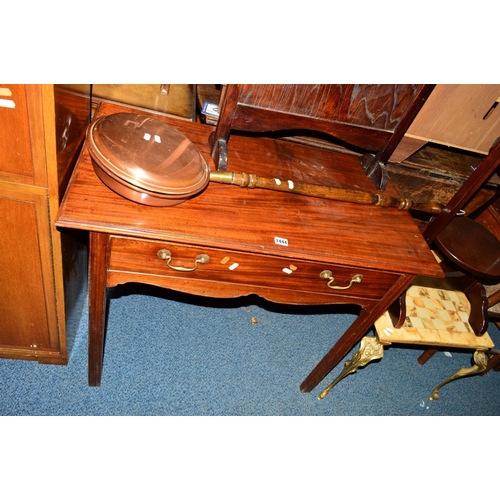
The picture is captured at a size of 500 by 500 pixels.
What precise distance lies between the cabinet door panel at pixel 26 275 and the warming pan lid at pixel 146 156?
0.84 feet

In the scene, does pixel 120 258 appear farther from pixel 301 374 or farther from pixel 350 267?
pixel 301 374

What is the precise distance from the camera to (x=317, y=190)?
1.28m

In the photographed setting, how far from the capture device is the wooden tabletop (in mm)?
1013

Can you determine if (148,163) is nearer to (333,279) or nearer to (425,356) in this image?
(333,279)

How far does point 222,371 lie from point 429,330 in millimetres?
964

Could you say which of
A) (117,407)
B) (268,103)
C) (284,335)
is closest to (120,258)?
(268,103)

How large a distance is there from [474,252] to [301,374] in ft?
3.35

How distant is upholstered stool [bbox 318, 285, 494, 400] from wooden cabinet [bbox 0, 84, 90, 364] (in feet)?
3.98

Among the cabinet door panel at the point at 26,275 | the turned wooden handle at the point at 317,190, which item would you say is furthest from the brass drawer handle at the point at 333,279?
the cabinet door panel at the point at 26,275

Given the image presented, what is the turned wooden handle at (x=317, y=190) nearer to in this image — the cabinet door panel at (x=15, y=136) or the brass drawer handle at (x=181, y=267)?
the brass drawer handle at (x=181, y=267)

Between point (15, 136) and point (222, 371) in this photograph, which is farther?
point (222, 371)

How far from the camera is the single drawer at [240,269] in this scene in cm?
108

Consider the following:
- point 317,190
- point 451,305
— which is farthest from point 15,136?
point 451,305

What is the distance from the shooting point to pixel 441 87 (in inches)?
56.6
